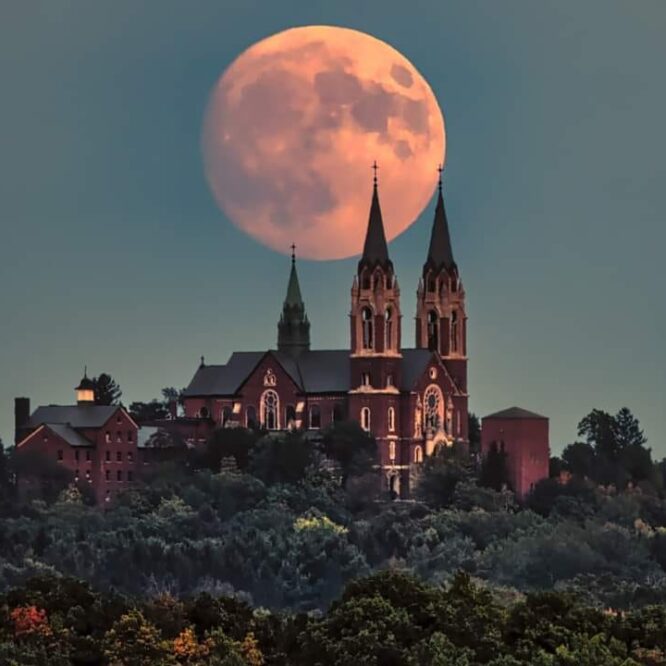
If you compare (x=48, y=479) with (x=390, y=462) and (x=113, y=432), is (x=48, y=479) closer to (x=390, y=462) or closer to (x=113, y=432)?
(x=113, y=432)

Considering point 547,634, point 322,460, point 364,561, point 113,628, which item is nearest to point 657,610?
point 547,634

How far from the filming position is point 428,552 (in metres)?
170

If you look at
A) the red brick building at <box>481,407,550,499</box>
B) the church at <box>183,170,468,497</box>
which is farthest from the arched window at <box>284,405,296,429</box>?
the red brick building at <box>481,407,550,499</box>

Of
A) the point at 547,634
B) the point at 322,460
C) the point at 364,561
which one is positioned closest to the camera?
the point at 547,634

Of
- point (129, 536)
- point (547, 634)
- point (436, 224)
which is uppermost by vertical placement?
point (436, 224)

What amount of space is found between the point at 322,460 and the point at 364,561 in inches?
884

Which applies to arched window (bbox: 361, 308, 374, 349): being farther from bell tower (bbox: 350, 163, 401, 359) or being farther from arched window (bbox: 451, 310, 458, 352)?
arched window (bbox: 451, 310, 458, 352)

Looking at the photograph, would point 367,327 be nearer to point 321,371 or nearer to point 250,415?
point 321,371

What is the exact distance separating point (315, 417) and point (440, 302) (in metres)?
10.2

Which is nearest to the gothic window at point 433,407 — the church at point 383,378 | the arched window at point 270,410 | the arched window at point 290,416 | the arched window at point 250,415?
the church at point 383,378

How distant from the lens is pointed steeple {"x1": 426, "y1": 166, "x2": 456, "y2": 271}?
7815 inches

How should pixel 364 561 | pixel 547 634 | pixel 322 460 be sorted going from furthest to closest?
pixel 322 460, pixel 364 561, pixel 547 634

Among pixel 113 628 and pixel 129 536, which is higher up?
pixel 129 536

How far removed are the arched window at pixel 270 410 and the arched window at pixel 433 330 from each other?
31.3ft
